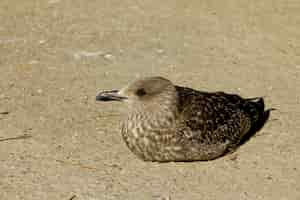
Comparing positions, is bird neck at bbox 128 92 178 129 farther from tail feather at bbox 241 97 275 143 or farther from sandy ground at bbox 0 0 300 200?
tail feather at bbox 241 97 275 143

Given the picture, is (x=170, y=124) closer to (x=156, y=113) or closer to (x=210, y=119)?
(x=156, y=113)

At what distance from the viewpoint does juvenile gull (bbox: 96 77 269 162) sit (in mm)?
7246

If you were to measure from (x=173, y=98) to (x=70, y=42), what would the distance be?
3.33 metres

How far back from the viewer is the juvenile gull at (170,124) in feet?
23.8

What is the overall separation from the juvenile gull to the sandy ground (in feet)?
0.48

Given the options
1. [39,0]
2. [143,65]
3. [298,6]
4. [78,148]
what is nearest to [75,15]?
[39,0]

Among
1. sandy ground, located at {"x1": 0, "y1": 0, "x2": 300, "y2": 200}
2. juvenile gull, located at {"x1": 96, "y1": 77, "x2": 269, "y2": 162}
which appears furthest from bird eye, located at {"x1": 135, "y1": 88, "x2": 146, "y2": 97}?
sandy ground, located at {"x1": 0, "y1": 0, "x2": 300, "y2": 200}

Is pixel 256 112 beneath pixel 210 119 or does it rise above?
beneath

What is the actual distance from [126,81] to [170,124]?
81.8 inches

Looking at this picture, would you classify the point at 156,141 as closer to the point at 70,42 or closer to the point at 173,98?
the point at 173,98

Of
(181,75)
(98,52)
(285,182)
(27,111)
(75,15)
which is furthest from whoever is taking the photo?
(75,15)

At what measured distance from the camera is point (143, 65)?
972cm

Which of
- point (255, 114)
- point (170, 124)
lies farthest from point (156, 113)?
point (255, 114)

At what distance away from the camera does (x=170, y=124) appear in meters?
7.28
